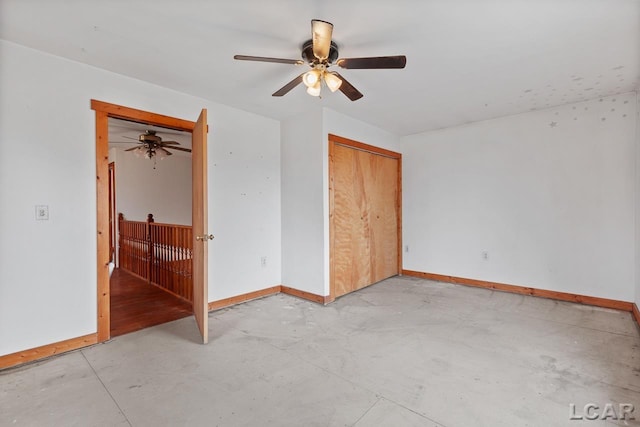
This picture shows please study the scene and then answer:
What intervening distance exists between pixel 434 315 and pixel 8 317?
3765mm

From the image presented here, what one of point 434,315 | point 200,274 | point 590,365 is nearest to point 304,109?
point 200,274

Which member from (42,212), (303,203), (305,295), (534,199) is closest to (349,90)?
(303,203)

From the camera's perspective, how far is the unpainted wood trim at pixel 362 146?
12.5ft

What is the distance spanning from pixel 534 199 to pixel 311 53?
11.5ft

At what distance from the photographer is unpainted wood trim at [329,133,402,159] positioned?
12.5ft

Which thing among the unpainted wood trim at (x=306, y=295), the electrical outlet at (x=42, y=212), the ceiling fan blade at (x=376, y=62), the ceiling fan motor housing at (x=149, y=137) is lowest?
the unpainted wood trim at (x=306, y=295)

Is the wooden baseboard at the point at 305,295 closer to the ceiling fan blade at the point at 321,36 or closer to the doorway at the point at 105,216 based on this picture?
the doorway at the point at 105,216

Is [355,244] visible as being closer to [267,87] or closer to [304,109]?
[304,109]

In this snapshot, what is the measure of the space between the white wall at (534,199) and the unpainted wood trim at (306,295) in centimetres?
212

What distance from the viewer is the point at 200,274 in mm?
2709

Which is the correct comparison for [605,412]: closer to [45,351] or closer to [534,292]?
[534,292]

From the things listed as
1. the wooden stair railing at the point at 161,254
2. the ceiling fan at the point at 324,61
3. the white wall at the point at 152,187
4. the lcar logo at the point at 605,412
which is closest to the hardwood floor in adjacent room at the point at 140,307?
the wooden stair railing at the point at 161,254

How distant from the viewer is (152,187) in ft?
21.0

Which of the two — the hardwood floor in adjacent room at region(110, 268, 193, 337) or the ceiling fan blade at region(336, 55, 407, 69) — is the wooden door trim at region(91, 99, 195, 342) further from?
the ceiling fan blade at region(336, 55, 407, 69)
